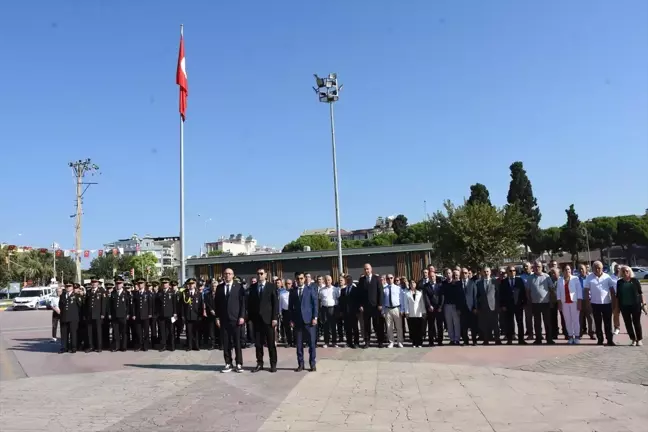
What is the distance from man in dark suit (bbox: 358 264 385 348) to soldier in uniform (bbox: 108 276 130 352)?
635 centimetres

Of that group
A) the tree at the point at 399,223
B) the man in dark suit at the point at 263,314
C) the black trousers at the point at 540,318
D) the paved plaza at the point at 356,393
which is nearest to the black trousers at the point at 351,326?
the paved plaza at the point at 356,393

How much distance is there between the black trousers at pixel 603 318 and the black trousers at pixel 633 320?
29 centimetres

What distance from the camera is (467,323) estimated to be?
12.8 meters

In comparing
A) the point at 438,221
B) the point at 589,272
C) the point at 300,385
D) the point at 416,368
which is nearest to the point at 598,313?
the point at 589,272

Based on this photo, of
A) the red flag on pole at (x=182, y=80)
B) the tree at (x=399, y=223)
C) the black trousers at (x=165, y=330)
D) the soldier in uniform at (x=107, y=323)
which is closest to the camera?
the black trousers at (x=165, y=330)

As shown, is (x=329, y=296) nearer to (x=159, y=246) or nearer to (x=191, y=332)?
(x=191, y=332)

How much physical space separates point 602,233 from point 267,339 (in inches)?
3161

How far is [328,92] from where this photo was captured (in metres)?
23.0

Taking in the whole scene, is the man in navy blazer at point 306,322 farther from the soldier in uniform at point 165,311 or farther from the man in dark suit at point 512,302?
the man in dark suit at point 512,302

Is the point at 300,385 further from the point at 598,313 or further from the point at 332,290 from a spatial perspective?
the point at 598,313

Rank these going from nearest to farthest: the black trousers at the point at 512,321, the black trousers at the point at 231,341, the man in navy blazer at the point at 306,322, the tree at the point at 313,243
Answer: the man in navy blazer at the point at 306,322, the black trousers at the point at 231,341, the black trousers at the point at 512,321, the tree at the point at 313,243

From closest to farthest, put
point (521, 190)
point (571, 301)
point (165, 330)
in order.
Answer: point (571, 301), point (165, 330), point (521, 190)

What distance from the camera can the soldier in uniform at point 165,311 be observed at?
45.2 ft

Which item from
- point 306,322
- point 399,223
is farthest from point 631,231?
point 306,322
